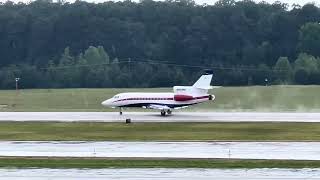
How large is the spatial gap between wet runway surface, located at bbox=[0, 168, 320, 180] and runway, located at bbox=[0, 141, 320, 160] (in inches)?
203

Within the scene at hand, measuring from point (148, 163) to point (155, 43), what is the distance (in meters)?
118

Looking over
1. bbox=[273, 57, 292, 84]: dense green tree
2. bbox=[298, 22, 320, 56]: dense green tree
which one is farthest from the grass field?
bbox=[298, 22, 320, 56]: dense green tree

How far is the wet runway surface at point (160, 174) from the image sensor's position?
93.5 ft

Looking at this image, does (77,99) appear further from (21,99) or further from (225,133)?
(225,133)

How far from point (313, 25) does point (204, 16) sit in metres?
27.3

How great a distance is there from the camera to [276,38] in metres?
146

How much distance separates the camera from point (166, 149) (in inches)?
1558

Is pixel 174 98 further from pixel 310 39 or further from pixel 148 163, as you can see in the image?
pixel 310 39

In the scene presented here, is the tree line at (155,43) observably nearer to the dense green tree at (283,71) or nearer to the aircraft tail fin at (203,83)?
the dense green tree at (283,71)

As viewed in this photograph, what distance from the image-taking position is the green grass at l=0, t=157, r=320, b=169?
32062 millimetres

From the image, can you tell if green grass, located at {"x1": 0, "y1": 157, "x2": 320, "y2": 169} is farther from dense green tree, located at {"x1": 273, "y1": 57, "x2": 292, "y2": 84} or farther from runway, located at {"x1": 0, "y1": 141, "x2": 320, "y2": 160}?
dense green tree, located at {"x1": 273, "y1": 57, "x2": 292, "y2": 84}

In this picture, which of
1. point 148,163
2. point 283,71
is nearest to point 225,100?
point 283,71

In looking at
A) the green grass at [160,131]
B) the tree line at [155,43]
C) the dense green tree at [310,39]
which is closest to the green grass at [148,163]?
the green grass at [160,131]

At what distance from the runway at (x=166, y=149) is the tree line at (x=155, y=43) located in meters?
76.4
